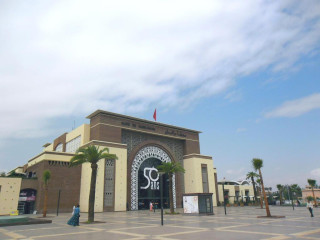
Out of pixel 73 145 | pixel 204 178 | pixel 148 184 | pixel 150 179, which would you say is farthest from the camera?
pixel 204 178

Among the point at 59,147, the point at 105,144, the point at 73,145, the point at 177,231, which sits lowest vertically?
the point at 177,231

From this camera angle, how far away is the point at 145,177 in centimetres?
5072

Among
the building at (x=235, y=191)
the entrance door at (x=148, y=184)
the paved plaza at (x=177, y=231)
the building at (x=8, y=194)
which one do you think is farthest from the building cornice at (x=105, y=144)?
the building at (x=235, y=191)

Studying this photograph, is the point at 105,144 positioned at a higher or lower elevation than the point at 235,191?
higher

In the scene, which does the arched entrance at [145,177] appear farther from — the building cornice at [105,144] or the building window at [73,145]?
the building window at [73,145]

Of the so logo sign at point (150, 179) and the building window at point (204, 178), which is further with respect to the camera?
the building window at point (204, 178)

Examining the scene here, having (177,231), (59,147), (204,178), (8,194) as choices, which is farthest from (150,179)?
(177,231)

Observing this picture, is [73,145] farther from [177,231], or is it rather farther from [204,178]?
[177,231]

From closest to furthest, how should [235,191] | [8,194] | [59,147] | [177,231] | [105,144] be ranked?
[177,231], [8,194], [105,144], [59,147], [235,191]

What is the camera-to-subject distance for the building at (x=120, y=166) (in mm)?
42062

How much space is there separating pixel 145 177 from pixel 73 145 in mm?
16185

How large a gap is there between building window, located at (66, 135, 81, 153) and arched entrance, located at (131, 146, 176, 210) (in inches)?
459

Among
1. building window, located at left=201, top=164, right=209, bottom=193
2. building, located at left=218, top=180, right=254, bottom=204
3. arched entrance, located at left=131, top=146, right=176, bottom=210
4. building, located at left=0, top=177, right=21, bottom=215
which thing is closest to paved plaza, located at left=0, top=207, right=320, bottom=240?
building, located at left=0, top=177, right=21, bottom=215

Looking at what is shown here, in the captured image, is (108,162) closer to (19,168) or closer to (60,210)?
(60,210)
